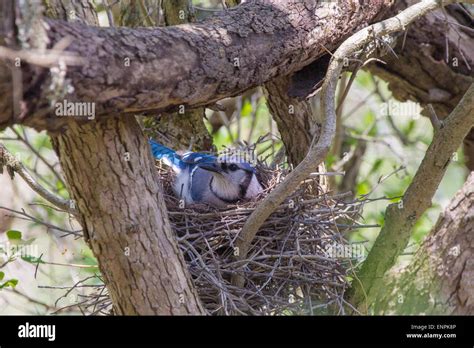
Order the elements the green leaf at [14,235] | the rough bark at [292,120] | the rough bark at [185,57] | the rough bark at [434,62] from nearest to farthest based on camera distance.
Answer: the rough bark at [185,57]
the green leaf at [14,235]
the rough bark at [292,120]
the rough bark at [434,62]

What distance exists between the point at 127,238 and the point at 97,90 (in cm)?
70

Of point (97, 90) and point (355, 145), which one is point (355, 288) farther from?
point (355, 145)

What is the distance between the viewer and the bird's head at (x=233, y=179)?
190 inches

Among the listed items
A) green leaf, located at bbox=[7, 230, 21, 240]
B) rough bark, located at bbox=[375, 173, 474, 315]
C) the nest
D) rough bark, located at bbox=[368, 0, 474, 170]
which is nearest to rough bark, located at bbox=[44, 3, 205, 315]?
the nest

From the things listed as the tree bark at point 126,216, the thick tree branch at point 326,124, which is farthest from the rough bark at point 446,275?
the tree bark at point 126,216

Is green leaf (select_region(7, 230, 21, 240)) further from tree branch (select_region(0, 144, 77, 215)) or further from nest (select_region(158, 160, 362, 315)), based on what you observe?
nest (select_region(158, 160, 362, 315))

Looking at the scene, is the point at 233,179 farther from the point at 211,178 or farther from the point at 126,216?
the point at 126,216

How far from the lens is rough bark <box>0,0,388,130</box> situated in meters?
2.91

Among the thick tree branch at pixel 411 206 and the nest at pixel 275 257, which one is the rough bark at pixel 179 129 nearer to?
the nest at pixel 275 257

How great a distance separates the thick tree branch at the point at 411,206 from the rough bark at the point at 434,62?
57.8 inches

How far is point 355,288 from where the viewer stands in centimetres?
437
